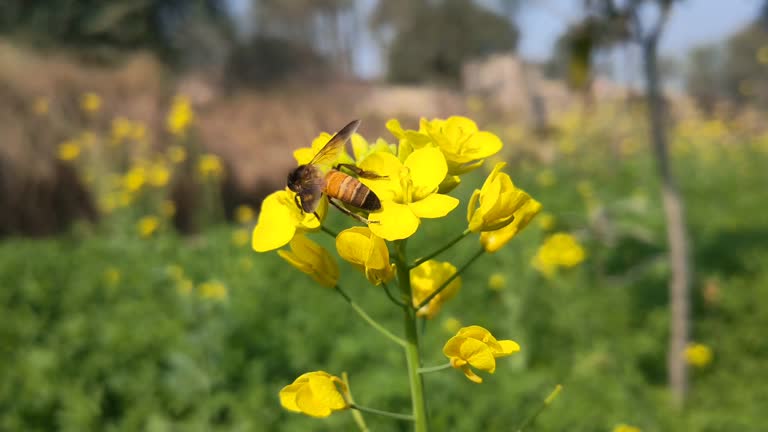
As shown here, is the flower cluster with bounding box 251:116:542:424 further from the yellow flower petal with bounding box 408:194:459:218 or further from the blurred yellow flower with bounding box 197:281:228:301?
the blurred yellow flower with bounding box 197:281:228:301

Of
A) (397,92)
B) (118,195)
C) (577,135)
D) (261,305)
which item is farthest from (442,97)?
(261,305)

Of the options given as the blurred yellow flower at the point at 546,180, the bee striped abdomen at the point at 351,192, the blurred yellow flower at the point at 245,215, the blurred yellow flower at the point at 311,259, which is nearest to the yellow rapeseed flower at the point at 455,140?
the bee striped abdomen at the point at 351,192

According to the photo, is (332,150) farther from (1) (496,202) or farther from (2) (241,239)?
(2) (241,239)

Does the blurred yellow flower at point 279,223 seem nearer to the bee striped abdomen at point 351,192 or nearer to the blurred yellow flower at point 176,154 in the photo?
the bee striped abdomen at point 351,192

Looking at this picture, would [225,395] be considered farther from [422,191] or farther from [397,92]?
[397,92]

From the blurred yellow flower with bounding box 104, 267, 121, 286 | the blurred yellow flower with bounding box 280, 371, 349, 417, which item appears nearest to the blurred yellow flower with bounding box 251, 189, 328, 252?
the blurred yellow flower with bounding box 280, 371, 349, 417

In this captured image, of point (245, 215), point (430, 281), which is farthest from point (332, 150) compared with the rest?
point (245, 215)
